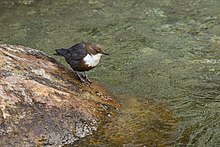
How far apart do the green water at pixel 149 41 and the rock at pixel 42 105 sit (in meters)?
0.86

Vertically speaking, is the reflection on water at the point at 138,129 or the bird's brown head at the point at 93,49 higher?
the bird's brown head at the point at 93,49

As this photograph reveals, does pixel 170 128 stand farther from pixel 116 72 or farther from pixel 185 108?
pixel 116 72

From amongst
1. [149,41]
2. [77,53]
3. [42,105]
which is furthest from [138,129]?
[149,41]

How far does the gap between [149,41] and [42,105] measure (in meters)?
3.75

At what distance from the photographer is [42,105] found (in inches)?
172

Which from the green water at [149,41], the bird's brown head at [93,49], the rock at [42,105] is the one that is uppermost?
the bird's brown head at [93,49]

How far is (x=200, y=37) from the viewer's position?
25.7ft

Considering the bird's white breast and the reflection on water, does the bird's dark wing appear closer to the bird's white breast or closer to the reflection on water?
the bird's white breast

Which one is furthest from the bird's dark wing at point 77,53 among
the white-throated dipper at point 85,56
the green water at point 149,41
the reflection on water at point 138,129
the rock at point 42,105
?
the green water at point 149,41

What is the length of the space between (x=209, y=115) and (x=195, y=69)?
1.63 m

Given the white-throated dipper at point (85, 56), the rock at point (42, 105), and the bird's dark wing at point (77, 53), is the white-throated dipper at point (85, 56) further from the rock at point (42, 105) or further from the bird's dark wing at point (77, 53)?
the rock at point (42, 105)

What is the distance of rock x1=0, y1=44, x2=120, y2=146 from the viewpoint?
4162mm

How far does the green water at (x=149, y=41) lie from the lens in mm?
5379

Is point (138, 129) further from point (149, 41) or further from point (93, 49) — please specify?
point (149, 41)
